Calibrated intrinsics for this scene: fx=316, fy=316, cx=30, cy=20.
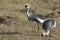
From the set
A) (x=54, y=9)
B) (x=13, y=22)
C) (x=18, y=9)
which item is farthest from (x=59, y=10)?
(x=13, y=22)

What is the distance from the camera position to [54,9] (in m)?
13.3

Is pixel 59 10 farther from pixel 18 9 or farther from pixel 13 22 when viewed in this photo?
pixel 13 22

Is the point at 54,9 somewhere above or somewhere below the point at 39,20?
below

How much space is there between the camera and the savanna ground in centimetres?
962

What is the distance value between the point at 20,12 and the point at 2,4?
1.20m

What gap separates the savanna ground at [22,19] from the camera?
31.6ft

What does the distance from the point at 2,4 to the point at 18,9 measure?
33.1 inches

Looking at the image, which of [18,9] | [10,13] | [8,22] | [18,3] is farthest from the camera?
[18,3]

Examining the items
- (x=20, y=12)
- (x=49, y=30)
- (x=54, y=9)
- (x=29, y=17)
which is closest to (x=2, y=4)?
(x=20, y=12)

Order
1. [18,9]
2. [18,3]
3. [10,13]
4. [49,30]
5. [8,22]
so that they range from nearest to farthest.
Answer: [49,30]
[8,22]
[10,13]
[18,9]
[18,3]

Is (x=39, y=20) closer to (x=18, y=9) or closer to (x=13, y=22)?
(x=13, y=22)

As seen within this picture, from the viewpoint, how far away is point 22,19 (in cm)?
1129

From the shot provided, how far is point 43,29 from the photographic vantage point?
993 cm

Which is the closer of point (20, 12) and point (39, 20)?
point (39, 20)
